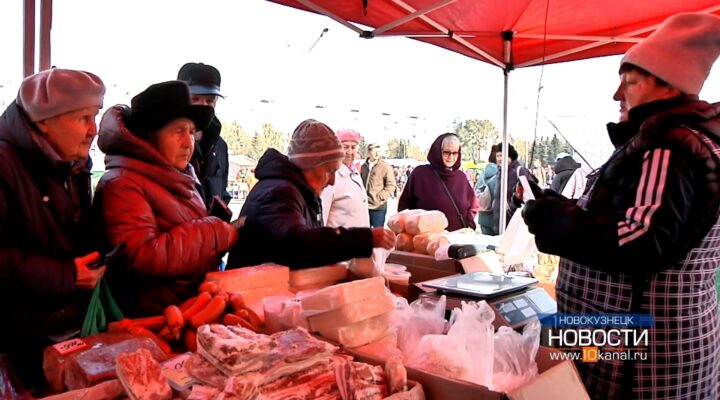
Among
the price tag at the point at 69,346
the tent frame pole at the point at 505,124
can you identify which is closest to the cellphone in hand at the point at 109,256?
the price tag at the point at 69,346

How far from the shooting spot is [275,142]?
5.73 m

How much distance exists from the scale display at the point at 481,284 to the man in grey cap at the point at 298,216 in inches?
10.5

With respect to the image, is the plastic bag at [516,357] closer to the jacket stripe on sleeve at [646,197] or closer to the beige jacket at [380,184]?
the jacket stripe on sleeve at [646,197]

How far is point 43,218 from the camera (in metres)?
1.29

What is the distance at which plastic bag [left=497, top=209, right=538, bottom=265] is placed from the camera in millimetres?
2416

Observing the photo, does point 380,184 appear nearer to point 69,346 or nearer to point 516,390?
point 69,346

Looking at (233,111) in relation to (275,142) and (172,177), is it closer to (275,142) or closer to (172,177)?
(275,142)

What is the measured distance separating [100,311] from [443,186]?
9.42 ft

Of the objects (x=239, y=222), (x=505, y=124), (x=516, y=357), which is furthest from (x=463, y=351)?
(x=505, y=124)

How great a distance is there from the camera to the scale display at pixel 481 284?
154 centimetres

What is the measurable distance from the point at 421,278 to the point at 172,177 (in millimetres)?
1097

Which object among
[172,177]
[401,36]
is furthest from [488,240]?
[172,177]

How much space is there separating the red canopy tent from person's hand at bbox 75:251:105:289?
6.44ft

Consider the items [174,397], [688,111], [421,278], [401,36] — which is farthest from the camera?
[401,36]
